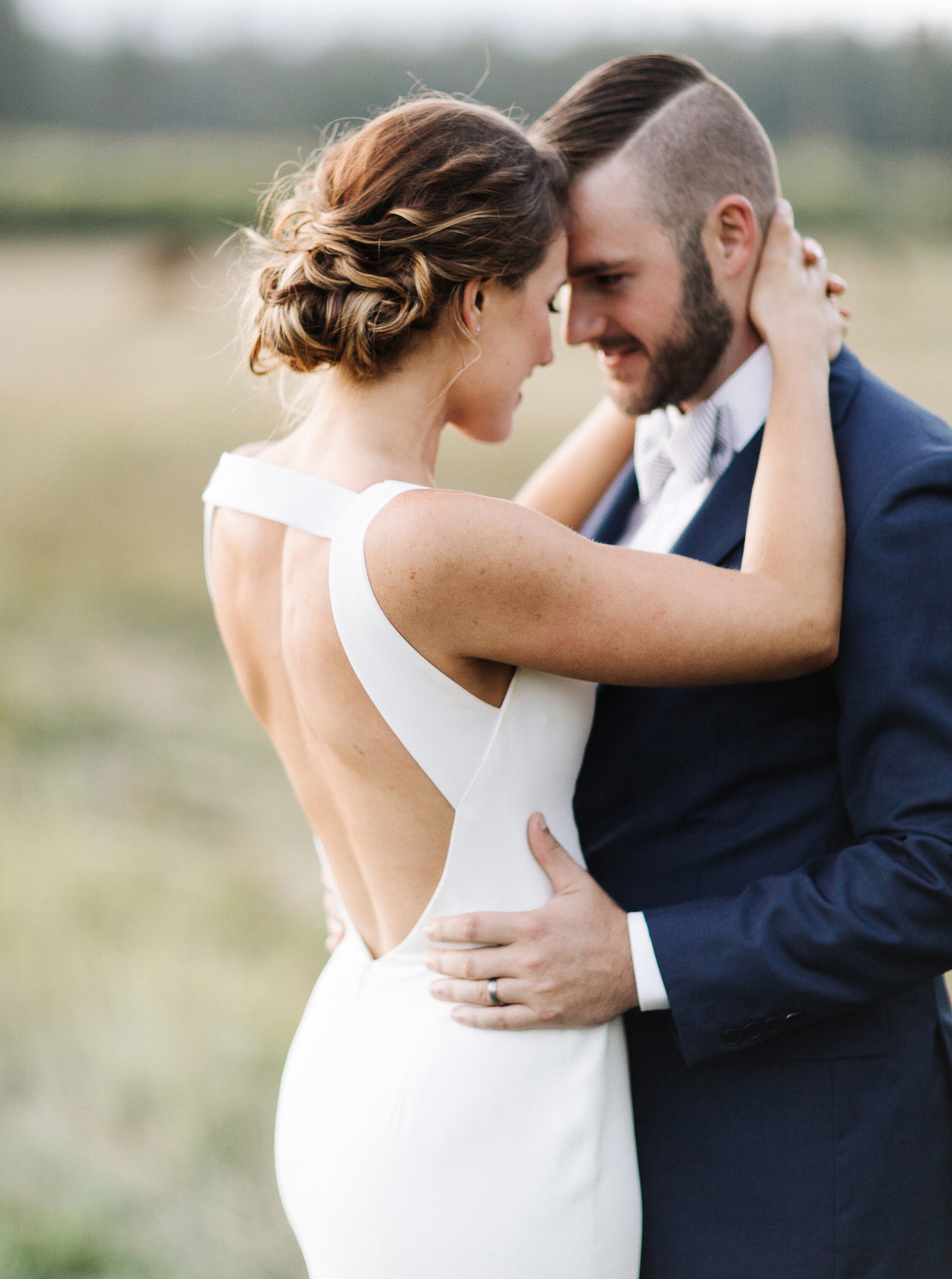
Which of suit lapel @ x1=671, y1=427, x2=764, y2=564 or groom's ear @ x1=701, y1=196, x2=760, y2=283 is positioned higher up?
groom's ear @ x1=701, y1=196, x2=760, y2=283

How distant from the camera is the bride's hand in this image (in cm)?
183

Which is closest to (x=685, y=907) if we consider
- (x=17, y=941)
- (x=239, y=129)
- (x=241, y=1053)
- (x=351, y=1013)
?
(x=351, y=1013)

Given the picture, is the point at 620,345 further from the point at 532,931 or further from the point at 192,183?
the point at 192,183

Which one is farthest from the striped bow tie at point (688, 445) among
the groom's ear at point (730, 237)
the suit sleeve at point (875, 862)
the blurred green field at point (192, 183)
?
the blurred green field at point (192, 183)

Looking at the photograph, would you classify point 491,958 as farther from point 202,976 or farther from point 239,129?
point 239,129

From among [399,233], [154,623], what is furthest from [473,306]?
[154,623]

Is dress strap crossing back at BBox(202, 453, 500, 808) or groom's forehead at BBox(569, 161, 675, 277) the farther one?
groom's forehead at BBox(569, 161, 675, 277)

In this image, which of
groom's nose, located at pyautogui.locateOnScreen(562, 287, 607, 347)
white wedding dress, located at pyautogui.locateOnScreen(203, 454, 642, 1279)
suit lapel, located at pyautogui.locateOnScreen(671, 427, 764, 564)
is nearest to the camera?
white wedding dress, located at pyautogui.locateOnScreen(203, 454, 642, 1279)

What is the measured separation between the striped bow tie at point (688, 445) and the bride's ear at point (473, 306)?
511 mm

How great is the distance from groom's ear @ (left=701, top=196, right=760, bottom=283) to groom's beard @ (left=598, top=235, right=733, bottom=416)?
0.02 m

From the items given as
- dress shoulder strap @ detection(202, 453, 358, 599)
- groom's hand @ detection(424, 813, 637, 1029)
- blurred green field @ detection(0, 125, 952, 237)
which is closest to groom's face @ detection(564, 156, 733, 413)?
dress shoulder strap @ detection(202, 453, 358, 599)

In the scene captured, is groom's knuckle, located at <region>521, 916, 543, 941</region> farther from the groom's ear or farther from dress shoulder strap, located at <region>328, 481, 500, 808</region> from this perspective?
the groom's ear

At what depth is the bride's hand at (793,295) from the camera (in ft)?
6.01

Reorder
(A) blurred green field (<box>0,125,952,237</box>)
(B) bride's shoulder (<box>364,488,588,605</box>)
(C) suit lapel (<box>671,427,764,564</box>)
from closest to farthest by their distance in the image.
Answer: (B) bride's shoulder (<box>364,488,588,605</box>)
(C) suit lapel (<box>671,427,764,564</box>)
(A) blurred green field (<box>0,125,952,237</box>)
